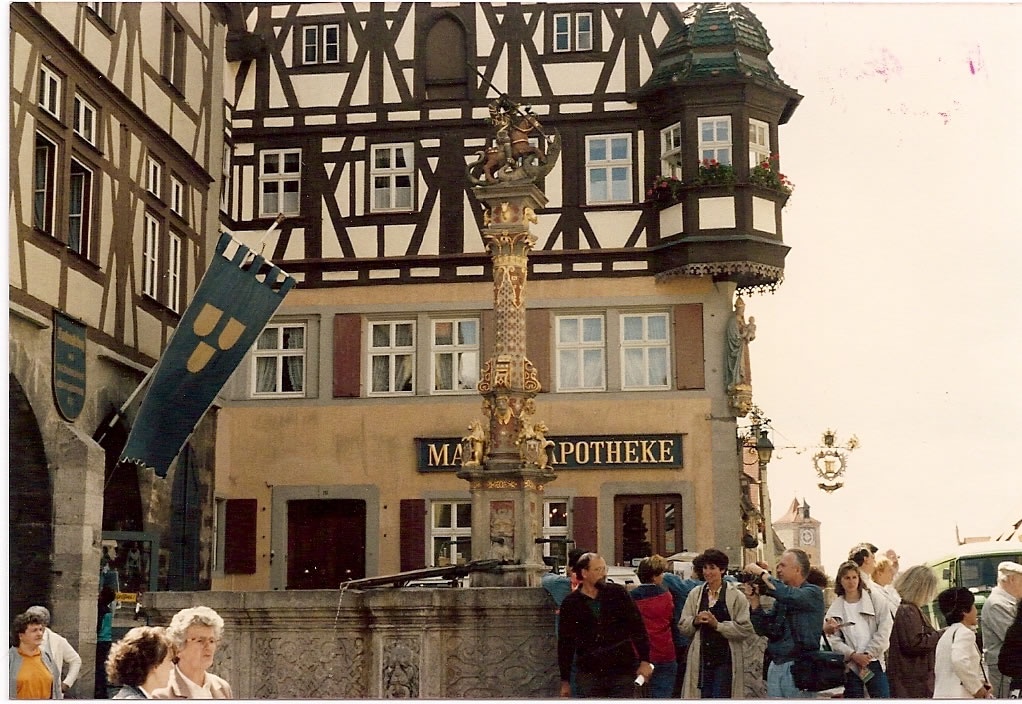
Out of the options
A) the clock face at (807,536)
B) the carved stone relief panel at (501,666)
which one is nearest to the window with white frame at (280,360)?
the carved stone relief panel at (501,666)

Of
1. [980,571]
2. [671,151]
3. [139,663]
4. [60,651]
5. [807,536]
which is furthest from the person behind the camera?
[671,151]

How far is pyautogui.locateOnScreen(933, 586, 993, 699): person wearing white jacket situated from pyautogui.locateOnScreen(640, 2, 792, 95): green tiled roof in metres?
4.77

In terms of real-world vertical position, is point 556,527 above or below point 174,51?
below

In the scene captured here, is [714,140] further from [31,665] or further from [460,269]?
[31,665]

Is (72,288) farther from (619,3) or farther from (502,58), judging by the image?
(619,3)

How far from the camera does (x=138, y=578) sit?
459 inches

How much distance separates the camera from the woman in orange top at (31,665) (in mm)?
9477

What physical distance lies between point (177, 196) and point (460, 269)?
239cm

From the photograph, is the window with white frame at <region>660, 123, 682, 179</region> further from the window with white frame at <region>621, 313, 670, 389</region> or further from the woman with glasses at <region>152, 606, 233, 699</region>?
the woman with glasses at <region>152, 606, 233, 699</region>

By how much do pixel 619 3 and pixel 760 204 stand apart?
6.62 ft

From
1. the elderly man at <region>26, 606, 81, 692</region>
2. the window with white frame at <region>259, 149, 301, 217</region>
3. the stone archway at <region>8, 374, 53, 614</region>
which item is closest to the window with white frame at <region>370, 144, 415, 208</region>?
the window with white frame at <region>259, 149, 301, 217</region>

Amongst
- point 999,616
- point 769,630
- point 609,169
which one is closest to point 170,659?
point 769,630

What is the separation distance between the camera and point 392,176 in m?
12.9

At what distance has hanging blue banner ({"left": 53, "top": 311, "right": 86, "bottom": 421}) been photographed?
1061 cm
